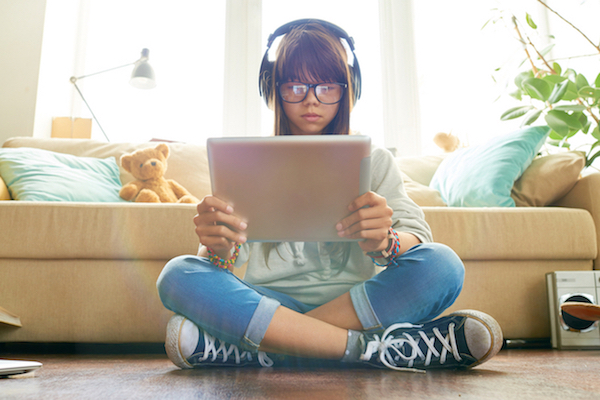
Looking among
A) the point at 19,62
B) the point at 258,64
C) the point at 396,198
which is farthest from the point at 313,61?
the point at 19,62

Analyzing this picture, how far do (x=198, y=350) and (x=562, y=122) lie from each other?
5.09ft

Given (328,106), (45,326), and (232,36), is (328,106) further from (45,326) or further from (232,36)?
(232,36)

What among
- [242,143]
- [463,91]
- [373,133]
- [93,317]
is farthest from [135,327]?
[463,91]

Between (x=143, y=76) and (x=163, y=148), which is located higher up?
(x=143, y=76)

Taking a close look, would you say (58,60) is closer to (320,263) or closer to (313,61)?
(313,61)

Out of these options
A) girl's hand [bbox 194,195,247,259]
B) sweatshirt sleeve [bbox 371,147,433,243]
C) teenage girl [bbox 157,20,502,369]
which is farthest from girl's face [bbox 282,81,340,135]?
girl's hand [bbox 194,195,247,259]

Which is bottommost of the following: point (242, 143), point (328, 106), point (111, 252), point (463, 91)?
→ point (111, 252)

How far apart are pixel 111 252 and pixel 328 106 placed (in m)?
0.75

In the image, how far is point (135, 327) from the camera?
1255mm

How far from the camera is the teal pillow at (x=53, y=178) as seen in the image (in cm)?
161

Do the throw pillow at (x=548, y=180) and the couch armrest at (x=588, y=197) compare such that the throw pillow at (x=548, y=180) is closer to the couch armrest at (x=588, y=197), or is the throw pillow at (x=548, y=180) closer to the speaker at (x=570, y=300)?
the couch armrest at (x=588, y=197)

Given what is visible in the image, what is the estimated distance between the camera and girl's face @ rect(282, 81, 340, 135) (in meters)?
1.02

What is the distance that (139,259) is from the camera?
1301mm

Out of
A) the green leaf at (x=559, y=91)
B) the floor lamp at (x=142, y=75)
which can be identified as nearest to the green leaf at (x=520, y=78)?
the green leaf at (x=559, y=91)
